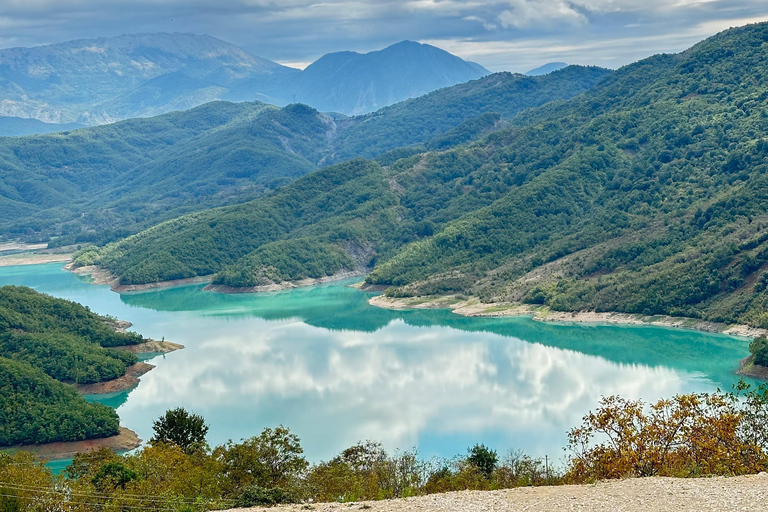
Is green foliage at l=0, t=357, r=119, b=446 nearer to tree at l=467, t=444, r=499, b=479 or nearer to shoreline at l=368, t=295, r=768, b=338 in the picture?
tree at l=467, t=444, r=499, b=479

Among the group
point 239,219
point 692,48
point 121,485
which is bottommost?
point 121,485

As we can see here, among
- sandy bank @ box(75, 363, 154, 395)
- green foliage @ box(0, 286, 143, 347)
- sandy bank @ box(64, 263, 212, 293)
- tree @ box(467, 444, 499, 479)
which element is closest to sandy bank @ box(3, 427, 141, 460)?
sandy bank @ box(75, 363, 154, 395)

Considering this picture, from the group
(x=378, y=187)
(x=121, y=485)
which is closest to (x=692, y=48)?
(x=378, y=187)

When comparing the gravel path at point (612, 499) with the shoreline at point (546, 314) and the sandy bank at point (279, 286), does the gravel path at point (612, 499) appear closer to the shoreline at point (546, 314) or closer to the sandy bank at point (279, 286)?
the shoreline at point (546, 314)

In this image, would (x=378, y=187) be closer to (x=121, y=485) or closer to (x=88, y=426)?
(x=88, y=426)

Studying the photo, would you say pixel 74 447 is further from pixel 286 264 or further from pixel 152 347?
pixel 286 264
